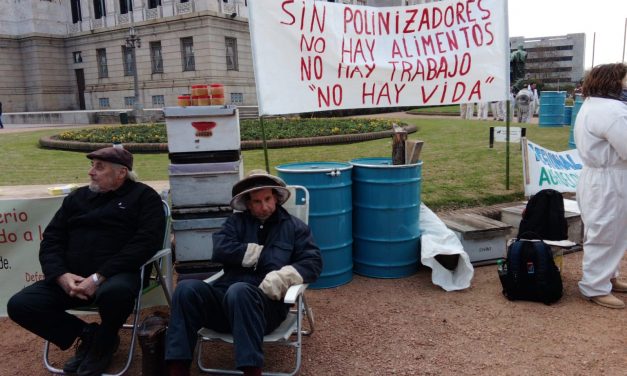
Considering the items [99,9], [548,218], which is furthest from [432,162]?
[99,9]

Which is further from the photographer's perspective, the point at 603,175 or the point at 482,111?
the point at 482,111

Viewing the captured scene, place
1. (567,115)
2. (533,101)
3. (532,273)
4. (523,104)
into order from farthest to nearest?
(533,101) < (523,104) < (567,115) < (532,273)

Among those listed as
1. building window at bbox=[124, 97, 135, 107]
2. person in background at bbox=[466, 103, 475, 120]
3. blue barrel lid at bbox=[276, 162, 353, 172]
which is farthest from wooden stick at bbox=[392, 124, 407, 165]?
building window at bbox=[124, 97, 135, 107]

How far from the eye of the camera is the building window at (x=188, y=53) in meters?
33.8

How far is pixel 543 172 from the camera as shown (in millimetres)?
5762

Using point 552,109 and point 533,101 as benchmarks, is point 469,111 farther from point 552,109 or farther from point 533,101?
point 552,109

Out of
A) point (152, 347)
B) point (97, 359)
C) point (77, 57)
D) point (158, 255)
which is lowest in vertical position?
point (97, 359)

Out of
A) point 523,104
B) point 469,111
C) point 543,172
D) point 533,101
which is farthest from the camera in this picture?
point 469,111

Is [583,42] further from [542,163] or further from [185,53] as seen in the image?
[542,163]

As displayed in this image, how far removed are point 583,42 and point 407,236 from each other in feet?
398

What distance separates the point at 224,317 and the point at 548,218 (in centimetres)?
306

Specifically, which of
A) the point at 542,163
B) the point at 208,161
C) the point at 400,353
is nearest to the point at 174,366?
the point at 400,353

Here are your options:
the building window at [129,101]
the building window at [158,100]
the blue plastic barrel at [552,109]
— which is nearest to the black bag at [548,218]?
the blue plastic barrel at [552,109]

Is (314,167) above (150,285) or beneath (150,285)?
above
